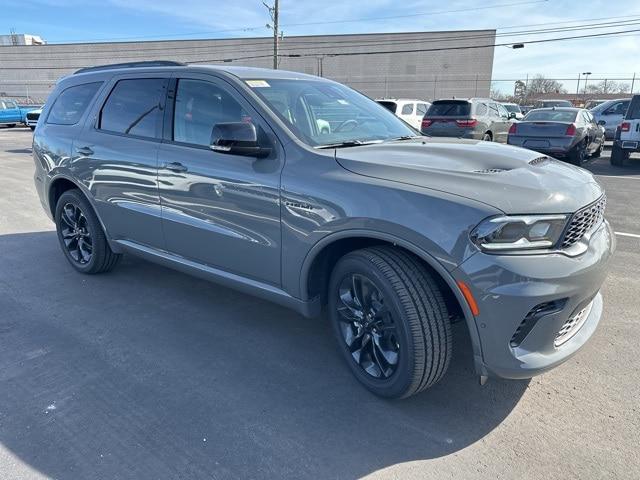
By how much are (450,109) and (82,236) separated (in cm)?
1228

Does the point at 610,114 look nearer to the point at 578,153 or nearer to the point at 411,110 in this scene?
the point at 411,110

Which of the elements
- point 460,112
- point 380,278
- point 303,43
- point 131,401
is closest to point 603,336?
point 380,278

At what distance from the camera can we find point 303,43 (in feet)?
182

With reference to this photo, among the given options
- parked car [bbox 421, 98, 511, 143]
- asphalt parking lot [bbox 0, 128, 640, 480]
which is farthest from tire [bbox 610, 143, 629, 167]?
asphalt parking lot [bbox 0, 128, 640, 480]

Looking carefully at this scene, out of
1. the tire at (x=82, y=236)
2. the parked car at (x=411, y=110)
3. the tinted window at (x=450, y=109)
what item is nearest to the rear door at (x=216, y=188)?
the tire at (x=82, y=236)

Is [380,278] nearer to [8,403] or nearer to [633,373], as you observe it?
[633,373]

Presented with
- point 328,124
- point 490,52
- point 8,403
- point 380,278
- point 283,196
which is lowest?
point 8,403

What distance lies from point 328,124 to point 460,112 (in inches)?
479

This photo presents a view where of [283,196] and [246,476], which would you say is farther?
[283,196]

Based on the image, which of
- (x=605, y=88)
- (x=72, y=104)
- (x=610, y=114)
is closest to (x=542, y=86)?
(x=605, y=88)

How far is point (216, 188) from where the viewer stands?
10.8 feet

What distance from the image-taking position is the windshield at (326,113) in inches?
127

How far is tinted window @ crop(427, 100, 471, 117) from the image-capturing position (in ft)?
47.5

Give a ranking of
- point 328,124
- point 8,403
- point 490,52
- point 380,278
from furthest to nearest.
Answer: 1. point 490,52
2. point 328,124
3. point 8,403
4. point 380,278
